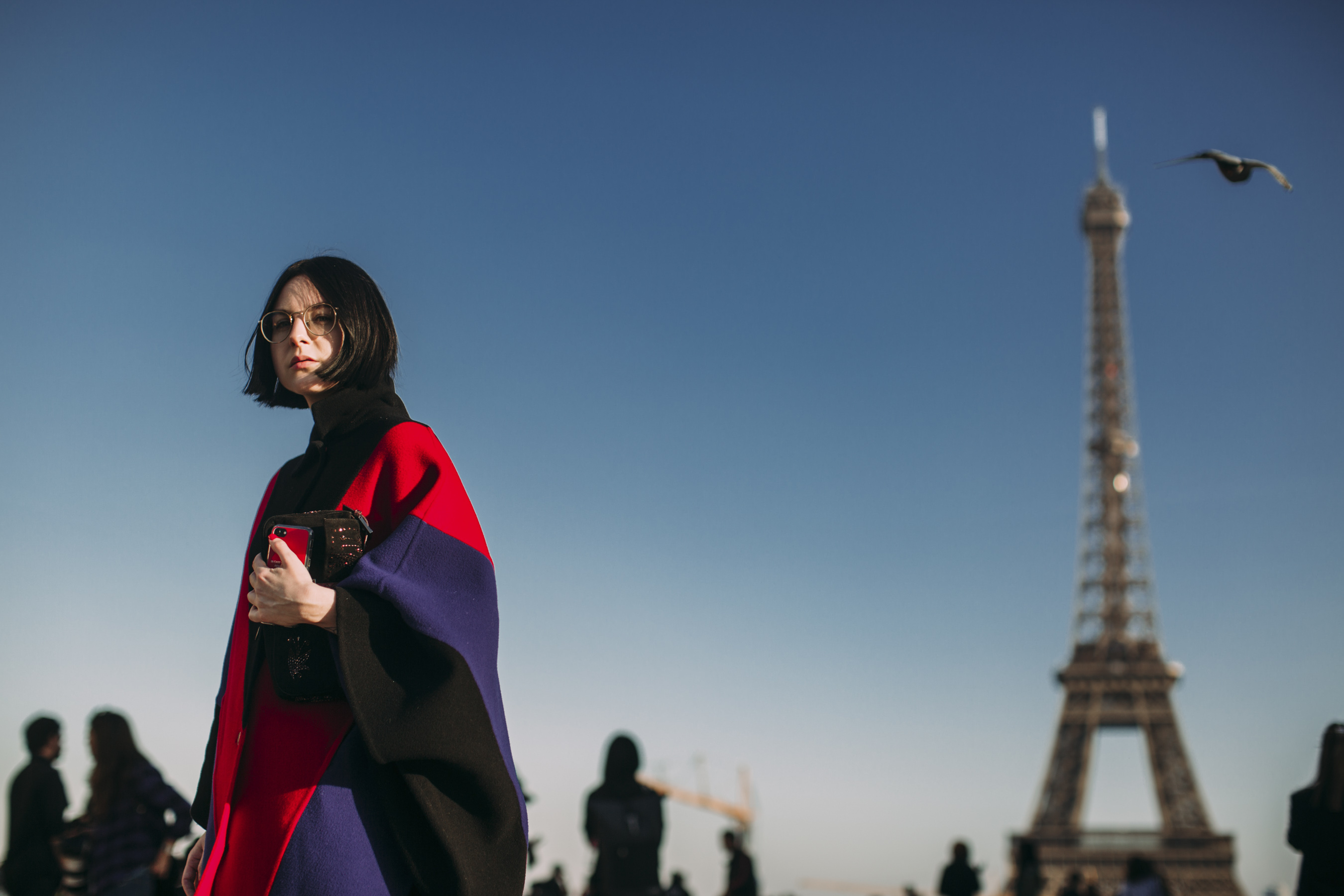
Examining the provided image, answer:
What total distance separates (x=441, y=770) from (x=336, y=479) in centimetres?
59

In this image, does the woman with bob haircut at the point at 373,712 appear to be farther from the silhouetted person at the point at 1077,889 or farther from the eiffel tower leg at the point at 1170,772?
the eiffel tower leg at the point at 1170,772

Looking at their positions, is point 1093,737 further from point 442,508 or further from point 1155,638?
point 442,508

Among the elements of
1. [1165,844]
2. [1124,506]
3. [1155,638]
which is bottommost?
[1165,844]

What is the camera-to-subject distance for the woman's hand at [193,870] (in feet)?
7.26

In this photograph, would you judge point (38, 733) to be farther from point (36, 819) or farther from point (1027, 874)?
point (1027, 874)

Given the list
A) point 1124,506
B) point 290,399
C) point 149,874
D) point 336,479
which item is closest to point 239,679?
point 336,479

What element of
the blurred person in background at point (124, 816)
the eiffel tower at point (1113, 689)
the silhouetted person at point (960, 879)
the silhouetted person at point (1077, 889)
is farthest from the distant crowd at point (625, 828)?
the eiffel tower at point (1113, 689)

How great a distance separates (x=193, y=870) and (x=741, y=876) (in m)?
6.80

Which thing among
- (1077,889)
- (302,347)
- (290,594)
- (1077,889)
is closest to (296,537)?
(290,594)

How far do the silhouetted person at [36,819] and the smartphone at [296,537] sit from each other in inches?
175

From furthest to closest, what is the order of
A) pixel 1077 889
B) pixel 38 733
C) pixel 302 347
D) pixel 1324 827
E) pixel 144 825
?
pixel 1077 889, pixel 38 733, pixel 144 825, pixel 1324 827, pixel 302 347

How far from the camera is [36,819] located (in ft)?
18.9

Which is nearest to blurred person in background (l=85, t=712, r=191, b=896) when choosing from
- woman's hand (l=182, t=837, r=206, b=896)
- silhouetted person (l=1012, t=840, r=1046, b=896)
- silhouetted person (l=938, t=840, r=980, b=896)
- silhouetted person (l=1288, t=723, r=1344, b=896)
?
woman's hand (l=182, t=837, r=206, b=896)

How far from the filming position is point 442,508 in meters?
2.23
